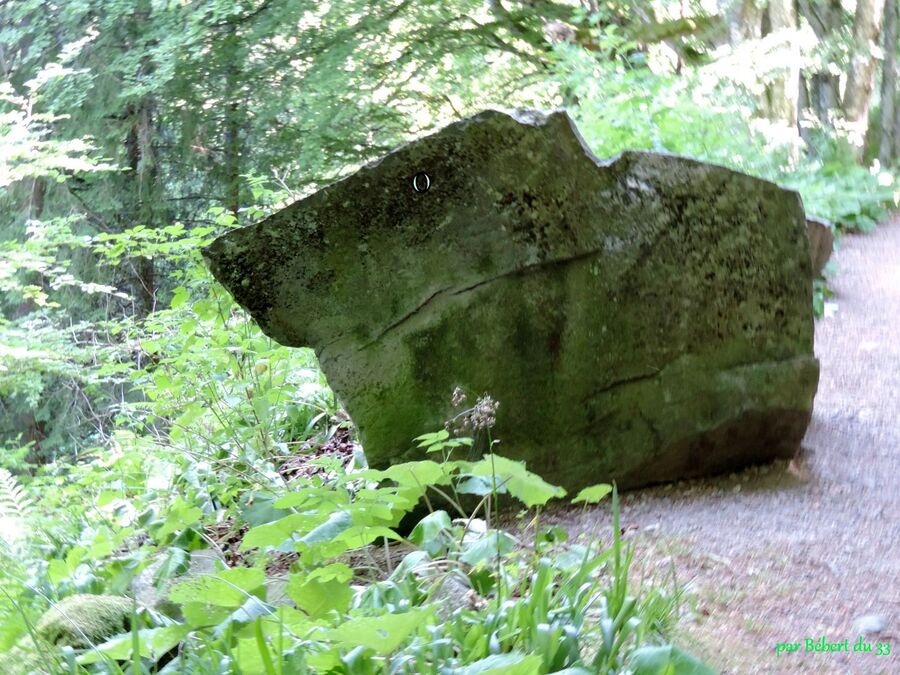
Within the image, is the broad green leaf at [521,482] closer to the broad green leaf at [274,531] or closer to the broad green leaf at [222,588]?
the broad green leaf at [274,531]

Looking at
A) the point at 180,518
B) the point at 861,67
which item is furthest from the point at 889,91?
the point at 180,518

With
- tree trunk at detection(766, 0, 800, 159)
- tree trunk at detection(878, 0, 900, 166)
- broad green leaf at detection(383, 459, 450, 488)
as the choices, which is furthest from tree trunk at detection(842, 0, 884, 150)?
broad green leaf at detection(383, 459, 450, 488)

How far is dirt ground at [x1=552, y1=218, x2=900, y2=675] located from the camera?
2361 mm

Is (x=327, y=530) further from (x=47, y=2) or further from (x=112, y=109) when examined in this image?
(x=47, y=2)

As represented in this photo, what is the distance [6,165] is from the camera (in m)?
8.33

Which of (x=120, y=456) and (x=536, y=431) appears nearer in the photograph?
(x=536, y=431)

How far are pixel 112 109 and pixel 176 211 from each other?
1309mm

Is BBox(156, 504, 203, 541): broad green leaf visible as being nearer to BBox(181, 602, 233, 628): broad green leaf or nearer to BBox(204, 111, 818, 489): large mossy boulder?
BBox(204, 111, 818, 489): large mossy boulder

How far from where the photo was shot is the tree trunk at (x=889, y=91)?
10062 mm

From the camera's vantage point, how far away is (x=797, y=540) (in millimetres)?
3016

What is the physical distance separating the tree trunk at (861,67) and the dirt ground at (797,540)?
6.03 meters

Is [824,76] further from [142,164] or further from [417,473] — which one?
[417,473]

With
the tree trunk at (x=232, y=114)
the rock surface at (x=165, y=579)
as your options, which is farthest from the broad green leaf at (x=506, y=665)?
the tree trunk at (x=232, y=114)

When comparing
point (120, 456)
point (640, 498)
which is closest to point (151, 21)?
point (120, 456)
